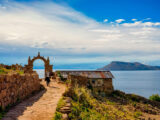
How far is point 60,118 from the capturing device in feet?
29.0

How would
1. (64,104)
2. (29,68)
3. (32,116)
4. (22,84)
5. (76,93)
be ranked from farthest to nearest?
(29,68)
(76,93)
(22,84)
(64,104)
(32,116)

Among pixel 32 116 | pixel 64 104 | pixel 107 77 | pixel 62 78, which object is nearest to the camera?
pixel 32 116

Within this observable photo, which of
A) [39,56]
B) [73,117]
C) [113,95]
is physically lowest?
[113,95]

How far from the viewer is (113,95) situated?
3086 centimetres

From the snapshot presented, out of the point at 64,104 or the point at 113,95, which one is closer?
the point at 64,104

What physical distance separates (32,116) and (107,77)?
79.8 feet

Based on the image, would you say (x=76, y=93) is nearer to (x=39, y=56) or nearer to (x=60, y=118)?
(x=60, y=118)

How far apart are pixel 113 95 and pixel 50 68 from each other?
44.7ft

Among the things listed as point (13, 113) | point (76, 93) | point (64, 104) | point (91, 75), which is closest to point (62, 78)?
point (91, 75)

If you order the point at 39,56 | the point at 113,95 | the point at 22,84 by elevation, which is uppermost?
the point at 39,56

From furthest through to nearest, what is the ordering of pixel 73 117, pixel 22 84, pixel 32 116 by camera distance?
pixel 22 84 < pixel 73 117 < pixel 32 116

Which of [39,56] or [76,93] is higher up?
[39,56]

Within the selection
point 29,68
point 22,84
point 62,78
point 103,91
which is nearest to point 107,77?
point 103,91

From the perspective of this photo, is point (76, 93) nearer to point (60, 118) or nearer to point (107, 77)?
point (60, 118)
